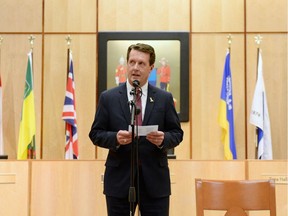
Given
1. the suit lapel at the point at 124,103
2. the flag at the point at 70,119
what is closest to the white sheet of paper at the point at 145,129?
the suit lapel at the point at 124,103

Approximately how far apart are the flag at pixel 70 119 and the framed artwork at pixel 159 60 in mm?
423

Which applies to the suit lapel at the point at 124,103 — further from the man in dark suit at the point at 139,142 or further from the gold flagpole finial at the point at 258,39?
the gold flagpole finial at the point at 258,39

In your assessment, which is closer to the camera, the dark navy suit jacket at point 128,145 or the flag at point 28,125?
the dark navy suit jacket at point 128,145

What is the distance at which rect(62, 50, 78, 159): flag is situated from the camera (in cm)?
595

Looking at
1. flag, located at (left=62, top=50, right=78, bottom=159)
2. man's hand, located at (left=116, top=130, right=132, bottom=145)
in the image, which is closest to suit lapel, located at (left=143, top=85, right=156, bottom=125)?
man's hand, located at (left=116, top=130, right=132, bottom=145)

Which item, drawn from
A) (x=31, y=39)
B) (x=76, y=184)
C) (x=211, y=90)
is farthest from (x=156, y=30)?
(x=76, y=184)

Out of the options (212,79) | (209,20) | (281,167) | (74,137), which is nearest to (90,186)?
(74,137)

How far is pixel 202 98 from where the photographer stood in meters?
6.43

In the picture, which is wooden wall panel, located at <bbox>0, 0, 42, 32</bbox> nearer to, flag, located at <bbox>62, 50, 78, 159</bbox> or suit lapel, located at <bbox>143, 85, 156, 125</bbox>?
flag, located at <bbox>62, 50, 78, 159</bbox>

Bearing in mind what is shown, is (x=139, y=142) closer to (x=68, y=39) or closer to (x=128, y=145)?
(x=128, y=145)

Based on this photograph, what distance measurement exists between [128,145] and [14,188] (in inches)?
77.1

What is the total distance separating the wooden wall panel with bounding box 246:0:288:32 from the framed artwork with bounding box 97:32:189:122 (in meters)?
0.83

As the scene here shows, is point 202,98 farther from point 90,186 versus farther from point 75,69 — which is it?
point 90,186

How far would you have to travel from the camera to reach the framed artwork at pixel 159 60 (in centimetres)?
641
